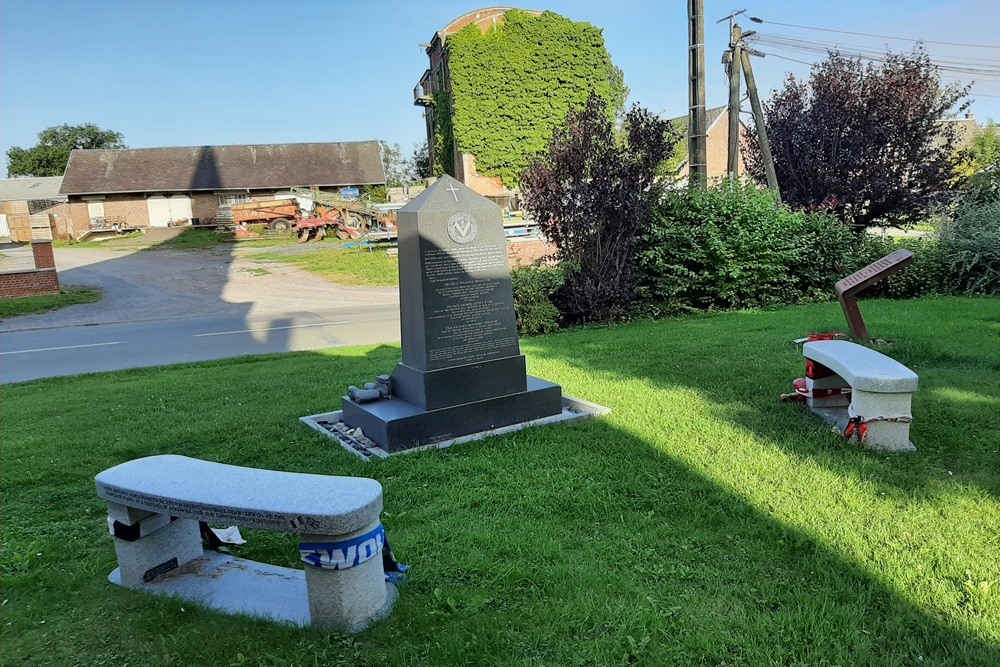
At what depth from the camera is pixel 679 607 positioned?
9.97ft

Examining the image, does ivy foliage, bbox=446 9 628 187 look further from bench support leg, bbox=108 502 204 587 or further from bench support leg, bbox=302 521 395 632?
bench support leg, bbox=302 521 395 632

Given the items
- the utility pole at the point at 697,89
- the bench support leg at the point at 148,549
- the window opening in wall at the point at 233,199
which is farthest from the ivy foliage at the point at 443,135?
the bench support leg at the point at 148,549

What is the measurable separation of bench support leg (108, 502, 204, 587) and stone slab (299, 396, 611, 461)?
5.94ft

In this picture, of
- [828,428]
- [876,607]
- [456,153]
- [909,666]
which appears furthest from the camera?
[456,153]

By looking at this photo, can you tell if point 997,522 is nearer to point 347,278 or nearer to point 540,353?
point 540,353

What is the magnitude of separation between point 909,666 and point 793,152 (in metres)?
17.2

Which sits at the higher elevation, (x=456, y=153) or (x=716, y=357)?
(x=456, y=153)

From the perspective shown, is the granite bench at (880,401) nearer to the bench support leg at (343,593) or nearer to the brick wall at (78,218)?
the bench support leg at (343,593)

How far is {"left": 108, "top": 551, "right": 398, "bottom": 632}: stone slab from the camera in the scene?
3.08m

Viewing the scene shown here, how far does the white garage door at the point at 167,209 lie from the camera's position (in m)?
41.3

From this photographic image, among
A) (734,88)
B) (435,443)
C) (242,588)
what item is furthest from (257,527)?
(734,88)

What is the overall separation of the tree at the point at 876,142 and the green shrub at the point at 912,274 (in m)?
1.95

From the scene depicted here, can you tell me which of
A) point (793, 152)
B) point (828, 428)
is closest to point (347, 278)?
point (793, 152)

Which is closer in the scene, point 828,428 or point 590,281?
point 828,428
